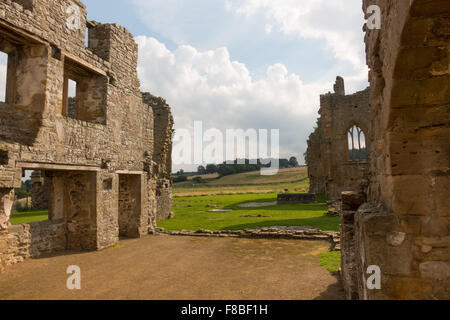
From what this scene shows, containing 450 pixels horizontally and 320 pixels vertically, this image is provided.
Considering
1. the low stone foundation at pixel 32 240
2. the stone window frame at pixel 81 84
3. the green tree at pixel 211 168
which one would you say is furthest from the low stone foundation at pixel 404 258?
the green tree at pixel 211 168

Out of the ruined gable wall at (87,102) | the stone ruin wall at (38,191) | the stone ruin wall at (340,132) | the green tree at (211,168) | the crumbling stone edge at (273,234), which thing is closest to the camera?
the ruined gable wall at (87,102)

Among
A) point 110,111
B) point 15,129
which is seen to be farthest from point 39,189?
point 15,129

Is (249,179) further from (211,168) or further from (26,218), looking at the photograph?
(26,218)

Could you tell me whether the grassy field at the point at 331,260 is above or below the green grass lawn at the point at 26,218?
above

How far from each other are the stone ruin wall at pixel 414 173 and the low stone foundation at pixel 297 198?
67.7 feet

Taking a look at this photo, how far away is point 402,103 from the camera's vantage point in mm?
3287

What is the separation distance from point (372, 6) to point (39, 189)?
2643 centimetres

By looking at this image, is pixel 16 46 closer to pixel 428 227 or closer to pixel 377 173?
pixel 377 173

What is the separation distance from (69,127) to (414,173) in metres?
8.75

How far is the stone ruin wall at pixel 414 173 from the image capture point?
121 inches

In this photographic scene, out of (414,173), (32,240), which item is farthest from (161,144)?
(414,173)

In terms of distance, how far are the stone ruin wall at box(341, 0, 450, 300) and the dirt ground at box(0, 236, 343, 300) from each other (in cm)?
252

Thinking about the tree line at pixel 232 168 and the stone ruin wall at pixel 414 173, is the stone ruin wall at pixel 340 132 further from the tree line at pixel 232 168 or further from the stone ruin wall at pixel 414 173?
the tree line at pixel 232 168

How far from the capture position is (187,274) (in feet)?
23.0
